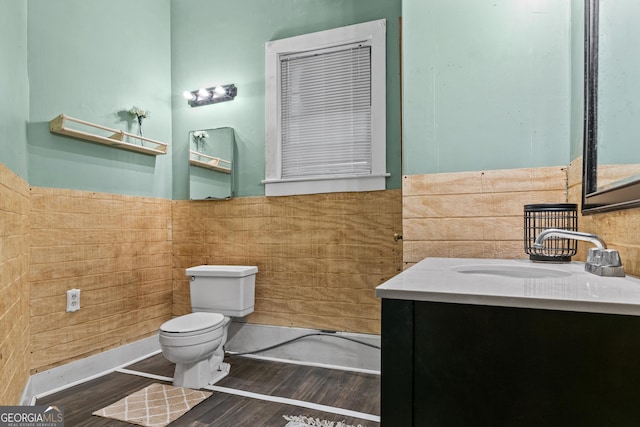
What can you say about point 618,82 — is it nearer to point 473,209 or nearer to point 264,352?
point 473,209

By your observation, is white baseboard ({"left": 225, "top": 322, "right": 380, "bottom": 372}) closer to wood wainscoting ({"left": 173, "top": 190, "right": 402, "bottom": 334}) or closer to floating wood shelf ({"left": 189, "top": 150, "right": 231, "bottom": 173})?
wood wainscoting ({"left": 173, "top": 190, "right": 402, "bottom": 334})

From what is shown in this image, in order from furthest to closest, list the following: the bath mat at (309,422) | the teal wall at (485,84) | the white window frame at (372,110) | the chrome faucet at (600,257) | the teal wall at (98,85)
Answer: the white window frame at (372,110), the teal wall at (98,85), the bath mat at (309,422), the teal wall at (485,84), the chrome faucet at (600,257)

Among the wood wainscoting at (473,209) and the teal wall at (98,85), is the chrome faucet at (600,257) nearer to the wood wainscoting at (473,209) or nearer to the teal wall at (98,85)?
the wood wainscoting at (473,209)

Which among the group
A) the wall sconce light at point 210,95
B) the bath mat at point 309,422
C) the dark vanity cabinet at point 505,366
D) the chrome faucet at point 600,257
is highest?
the wall sconce light at point 210,95

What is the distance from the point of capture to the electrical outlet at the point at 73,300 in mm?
2137

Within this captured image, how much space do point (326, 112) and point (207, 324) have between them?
161 centimetres

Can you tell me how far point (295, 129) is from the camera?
2574 millimetres

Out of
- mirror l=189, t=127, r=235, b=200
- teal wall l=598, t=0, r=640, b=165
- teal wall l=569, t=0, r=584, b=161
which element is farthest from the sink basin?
mirror l=189, t=127, r=235, b=200

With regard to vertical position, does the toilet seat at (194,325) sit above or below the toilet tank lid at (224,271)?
below

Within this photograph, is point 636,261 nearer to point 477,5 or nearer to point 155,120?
point 477,5

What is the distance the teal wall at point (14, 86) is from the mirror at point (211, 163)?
1088mm

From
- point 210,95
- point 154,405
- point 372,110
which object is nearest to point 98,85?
point 210,95

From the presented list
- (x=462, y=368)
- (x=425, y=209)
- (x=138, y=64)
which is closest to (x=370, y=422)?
(x=425, y=209)

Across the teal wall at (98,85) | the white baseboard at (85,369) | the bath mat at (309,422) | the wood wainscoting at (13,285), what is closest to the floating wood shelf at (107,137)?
the teal wall at (98,85)
